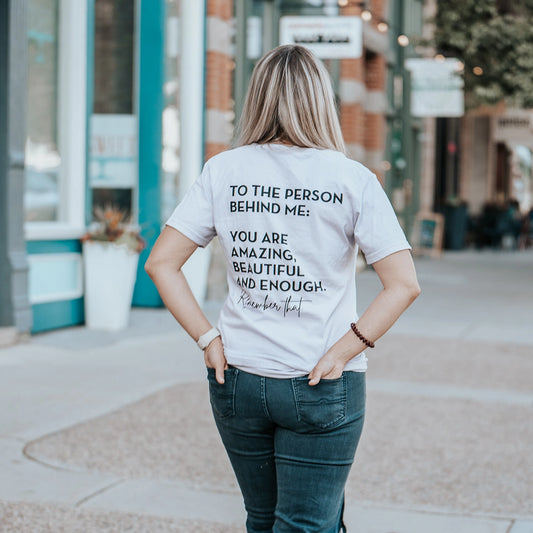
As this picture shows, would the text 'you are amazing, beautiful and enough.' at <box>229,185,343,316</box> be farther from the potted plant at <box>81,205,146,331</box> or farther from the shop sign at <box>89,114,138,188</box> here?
the shop sign at <box>89,114,138,188</box>

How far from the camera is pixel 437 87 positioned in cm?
1697

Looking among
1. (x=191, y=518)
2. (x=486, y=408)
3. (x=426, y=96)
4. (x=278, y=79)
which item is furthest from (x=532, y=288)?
(x=278, y=79)

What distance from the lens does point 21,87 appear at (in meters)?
8.36

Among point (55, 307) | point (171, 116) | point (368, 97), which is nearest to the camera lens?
point (55, 307)

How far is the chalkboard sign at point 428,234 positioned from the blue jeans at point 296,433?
19563 mm

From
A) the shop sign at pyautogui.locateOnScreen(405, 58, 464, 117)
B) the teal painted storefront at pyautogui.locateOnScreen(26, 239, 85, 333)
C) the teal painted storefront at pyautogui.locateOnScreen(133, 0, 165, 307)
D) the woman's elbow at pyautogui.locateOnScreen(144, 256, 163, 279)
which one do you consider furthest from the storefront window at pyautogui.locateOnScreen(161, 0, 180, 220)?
the woman's elbow at pyautogui.locateOnScreen(144, 256, 163, 279)

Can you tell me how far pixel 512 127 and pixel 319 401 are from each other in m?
28.0

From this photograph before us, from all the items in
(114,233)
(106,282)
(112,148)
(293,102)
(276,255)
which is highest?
(293,102)

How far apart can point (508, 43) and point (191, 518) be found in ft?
47.0

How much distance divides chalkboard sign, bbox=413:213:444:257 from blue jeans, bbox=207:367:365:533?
1956cm

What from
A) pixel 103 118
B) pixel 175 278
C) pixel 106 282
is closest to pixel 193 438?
pixel 175 278

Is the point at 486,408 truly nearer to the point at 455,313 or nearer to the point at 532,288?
the point at 455,313

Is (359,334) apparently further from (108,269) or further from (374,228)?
(108,269)

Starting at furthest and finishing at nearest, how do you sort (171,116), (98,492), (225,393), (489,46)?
(489,46) < (171,116) < (98,492) < (225,393)
